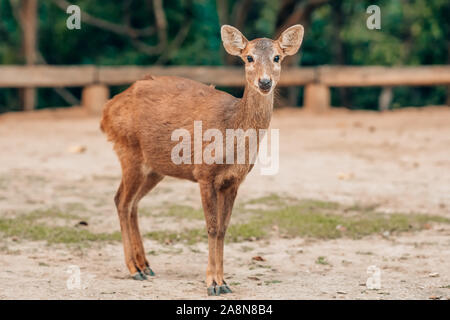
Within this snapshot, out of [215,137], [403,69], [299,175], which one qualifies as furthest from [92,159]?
[403,69]

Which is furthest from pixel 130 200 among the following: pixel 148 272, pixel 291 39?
pixel 291 39

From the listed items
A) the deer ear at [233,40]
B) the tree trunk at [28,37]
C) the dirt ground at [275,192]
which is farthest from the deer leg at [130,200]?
the tree trunk at [28,37]

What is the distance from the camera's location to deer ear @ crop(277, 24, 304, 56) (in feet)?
20.0

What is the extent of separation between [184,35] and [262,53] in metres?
16.0

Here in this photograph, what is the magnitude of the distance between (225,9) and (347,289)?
1670 cm

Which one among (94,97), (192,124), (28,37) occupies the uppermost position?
(28,37)

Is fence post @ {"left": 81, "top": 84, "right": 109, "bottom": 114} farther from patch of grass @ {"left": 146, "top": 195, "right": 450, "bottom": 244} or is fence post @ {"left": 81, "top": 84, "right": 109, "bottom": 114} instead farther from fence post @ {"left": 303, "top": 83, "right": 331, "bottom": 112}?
patch of grass @ {"left": 146, "top": 195, "right": 450, "bottom": 244}

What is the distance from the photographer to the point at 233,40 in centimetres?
609

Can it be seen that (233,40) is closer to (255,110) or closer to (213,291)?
(255,110)

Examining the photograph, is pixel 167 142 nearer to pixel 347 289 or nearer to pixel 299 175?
pixel 347 289

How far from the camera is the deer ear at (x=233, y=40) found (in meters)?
6.06

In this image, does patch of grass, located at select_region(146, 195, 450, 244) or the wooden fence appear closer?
patch of grass, located at select_region(146, 195, 450, 244)

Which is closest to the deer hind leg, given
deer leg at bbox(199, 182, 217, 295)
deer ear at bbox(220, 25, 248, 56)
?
deer leg at bbox(199, 182, 217, 295)

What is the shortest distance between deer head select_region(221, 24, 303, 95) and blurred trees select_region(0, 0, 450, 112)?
13544 mm
